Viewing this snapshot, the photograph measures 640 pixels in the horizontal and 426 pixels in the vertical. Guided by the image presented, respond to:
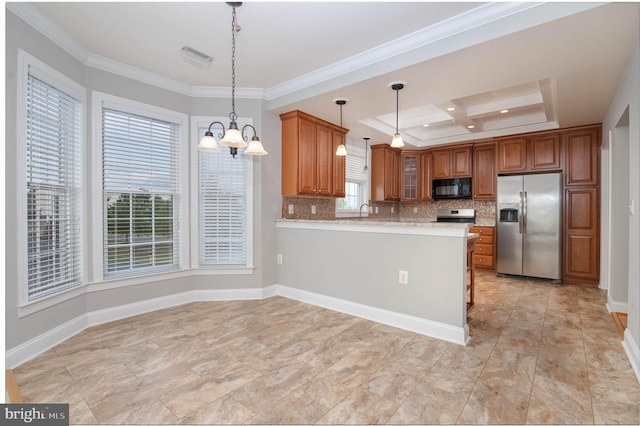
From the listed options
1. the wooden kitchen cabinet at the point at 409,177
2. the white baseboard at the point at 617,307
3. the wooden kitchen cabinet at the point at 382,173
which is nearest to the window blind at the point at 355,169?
the wooden kitchen cabinet at the point at 382,173

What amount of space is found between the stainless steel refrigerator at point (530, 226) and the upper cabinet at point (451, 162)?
0.78m

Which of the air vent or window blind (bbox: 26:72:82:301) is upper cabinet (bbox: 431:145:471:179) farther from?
window blind (bbox: 26:72:82:301)

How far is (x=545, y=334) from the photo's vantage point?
114 inches

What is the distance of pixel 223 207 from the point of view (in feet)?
13.0

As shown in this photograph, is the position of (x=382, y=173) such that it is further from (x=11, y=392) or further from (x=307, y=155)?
(x=11, y=392)

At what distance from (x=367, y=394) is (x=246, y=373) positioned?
2.79ft

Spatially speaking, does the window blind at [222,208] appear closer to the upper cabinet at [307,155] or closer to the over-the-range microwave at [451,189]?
the upper cabinet at [307,155]

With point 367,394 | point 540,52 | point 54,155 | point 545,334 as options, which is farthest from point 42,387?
point 540,52

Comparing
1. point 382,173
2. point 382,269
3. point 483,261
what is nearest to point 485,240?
point 483,261

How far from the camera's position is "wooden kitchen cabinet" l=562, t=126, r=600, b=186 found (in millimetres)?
4625

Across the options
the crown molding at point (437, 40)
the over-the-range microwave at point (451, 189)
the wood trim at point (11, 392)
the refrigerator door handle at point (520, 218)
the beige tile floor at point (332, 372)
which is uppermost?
the crown molding at point (437, 40)

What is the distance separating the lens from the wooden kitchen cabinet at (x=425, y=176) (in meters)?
6.42

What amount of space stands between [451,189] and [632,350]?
4.11 m

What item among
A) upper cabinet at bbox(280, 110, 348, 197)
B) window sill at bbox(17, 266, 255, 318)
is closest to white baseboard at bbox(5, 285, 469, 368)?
window sill at bbox(17, 266, 255, 318)
